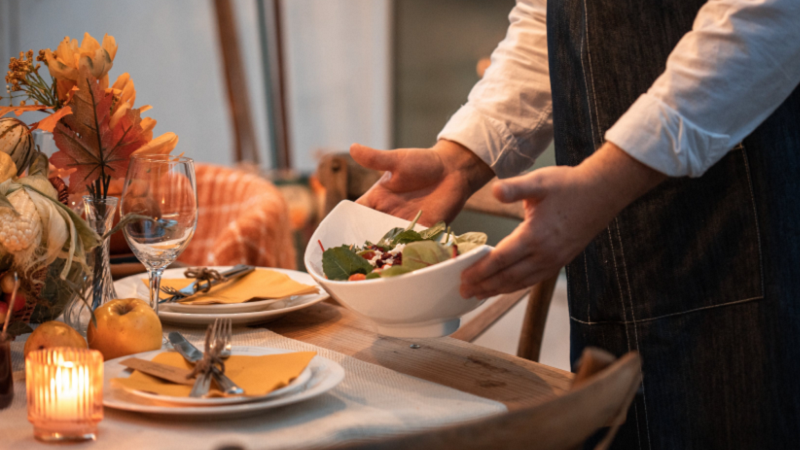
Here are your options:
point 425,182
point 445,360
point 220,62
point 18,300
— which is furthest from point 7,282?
point 220,62

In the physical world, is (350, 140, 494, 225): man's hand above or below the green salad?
above

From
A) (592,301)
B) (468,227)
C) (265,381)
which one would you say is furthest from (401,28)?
(265,381)

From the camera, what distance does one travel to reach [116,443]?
1.61 feet

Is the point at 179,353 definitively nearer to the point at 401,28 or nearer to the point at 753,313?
the point at 753,313

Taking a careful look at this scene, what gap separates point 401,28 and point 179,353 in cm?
430

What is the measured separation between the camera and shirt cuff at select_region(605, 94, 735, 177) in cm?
68

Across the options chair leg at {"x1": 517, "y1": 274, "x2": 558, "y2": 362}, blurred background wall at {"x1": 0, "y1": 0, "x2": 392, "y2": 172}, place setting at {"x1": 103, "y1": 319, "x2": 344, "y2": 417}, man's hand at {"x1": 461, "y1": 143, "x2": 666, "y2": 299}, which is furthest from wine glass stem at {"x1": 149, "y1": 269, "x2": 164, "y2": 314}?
blurred background wall at {"x1": 0, "y1": 0, "x2": 392, "y2": 172}

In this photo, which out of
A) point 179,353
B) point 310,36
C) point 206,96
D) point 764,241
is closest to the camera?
point 179,353

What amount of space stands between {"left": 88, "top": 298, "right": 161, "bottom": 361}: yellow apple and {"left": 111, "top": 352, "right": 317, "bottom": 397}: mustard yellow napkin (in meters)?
0.05

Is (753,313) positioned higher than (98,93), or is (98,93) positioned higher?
(98,93)

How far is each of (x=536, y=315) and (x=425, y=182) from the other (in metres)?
0.39

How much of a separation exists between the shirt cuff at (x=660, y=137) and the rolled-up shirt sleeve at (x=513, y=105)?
12.1 inches

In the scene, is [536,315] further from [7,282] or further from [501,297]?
[7,282]

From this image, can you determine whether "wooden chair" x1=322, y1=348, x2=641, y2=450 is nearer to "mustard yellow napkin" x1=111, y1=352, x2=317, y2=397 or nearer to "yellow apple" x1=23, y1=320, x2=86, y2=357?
"mustard yellow napkin" x1=111, y1=352, x2=317, y2=397
